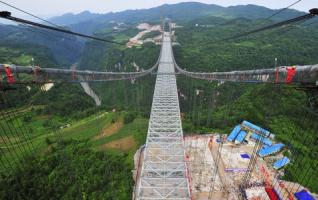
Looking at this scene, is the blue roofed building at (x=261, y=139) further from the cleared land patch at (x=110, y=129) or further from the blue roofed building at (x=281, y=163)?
the cleared land patch at (x=110, y=129)

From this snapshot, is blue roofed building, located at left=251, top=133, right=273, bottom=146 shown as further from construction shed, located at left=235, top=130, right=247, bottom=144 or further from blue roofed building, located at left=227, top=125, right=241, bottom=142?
blue roofed building, located at left=227, top=125, right=241, bottom=142

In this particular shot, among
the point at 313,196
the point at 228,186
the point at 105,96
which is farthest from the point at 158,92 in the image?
the point at 105,96

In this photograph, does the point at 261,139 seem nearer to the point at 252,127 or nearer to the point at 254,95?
the point at 252,127

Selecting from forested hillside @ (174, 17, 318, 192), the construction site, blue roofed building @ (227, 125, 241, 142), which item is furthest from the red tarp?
blue roofed building @ (227, 125, 241, 142)

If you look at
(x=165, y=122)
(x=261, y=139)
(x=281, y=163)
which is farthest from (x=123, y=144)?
(x=281, y=163)

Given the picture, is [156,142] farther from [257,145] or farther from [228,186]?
[257,145]
